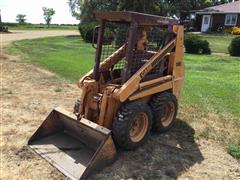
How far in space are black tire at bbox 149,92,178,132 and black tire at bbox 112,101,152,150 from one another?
0.41 m

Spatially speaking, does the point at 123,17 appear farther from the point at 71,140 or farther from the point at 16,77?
the point at 16,77

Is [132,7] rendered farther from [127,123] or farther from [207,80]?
[127,123]

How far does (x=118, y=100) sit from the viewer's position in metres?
4.49

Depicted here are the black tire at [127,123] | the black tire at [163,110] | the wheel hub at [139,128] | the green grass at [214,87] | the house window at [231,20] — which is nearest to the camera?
the black tire at [127,123]

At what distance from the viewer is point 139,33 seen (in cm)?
513

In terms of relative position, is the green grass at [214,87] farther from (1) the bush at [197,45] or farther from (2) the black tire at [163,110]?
(1) the bush at [197,45]

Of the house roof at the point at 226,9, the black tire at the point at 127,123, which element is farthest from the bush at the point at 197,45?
the house roof at the point at 226,9

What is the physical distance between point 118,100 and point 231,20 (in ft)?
111

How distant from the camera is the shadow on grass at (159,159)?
4.15 m

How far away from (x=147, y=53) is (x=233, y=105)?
9.54 feet

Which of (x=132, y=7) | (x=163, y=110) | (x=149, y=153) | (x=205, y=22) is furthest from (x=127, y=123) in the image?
(x=205, y=22)

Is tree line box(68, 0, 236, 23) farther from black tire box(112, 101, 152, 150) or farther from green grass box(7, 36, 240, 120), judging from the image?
black tire box(112, 101, 152, 150)

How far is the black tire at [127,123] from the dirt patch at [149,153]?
7.4 inches

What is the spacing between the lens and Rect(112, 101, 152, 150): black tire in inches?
174
